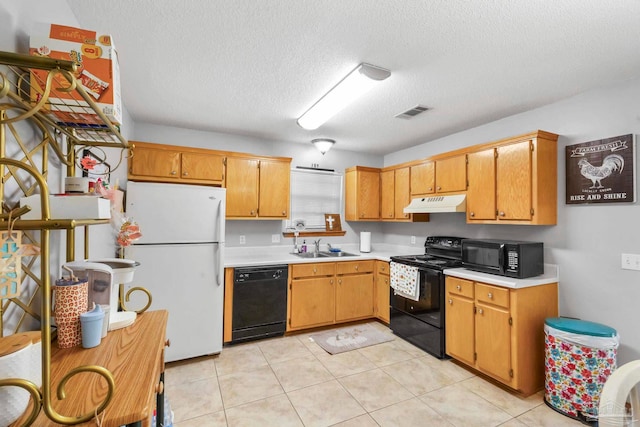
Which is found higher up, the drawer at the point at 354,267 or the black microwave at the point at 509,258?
the black microwave at the point at 509,258

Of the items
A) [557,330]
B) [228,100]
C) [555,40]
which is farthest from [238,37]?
[557,330]

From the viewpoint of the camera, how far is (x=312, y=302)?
11.7 feet

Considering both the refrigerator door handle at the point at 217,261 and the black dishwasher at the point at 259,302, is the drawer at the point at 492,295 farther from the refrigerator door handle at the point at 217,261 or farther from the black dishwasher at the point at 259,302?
the refrigerator door handle at the point at 217,261

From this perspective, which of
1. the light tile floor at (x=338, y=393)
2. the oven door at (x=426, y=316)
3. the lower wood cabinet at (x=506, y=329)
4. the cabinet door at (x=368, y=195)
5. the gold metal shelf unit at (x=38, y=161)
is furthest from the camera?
the cabinet door at (x=368, y=195)

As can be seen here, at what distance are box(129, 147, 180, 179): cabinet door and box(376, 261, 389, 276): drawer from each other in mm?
2735

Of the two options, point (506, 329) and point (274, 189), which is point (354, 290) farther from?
point (506, 329)

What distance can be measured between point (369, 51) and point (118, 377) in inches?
83.0

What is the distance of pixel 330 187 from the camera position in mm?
4559

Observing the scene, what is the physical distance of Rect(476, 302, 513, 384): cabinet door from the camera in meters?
2.40

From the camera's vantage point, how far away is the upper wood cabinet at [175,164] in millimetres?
3117

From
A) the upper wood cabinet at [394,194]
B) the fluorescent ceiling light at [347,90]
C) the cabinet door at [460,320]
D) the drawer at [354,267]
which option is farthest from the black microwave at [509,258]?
the fluorescent ceiling light at [347,90]

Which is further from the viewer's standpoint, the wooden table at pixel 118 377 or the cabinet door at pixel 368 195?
the cabinet door at pixel 368 195

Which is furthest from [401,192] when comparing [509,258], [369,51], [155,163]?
[155,163]

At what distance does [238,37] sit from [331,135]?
216 centimetres
